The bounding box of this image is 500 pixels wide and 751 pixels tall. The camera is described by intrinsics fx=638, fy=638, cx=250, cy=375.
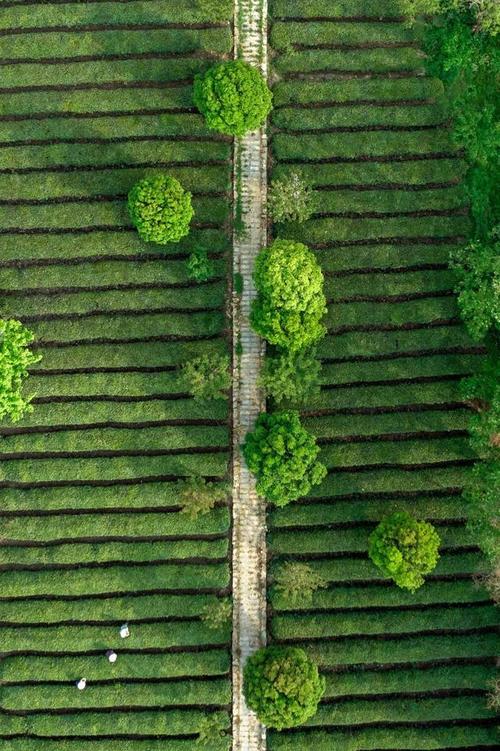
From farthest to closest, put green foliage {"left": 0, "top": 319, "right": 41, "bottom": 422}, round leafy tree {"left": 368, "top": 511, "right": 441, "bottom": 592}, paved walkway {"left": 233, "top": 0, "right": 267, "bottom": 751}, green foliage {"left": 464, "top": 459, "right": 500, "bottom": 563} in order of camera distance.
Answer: paved walkway {"left": 233, "top": 0, "right": 267, "bottom": 751}, green foliage {"left": 464, "top": 459, "right": 500, "bottom": 563}, green foliage {"left": 0, "top": 319, "right": 41, "bottom": 422}, round leafy tree {"left": 368, "top": 511, "right": 441, "bottom": 592}

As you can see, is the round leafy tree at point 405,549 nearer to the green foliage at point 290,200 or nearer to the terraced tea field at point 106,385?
the terraced tea field at point 106,385

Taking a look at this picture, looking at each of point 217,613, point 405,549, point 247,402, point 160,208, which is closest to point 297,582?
point 217,613

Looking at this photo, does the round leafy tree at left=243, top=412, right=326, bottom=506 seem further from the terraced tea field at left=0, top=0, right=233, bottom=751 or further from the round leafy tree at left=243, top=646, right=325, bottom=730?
the round leafy tree at left=243, top=646, right=325, bottom=730

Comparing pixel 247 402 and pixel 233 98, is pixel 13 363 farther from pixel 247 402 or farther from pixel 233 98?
pixel 233 98

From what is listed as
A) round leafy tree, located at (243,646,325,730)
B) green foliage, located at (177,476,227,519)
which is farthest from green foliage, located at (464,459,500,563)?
green foliage, located at (177,476,227,519)

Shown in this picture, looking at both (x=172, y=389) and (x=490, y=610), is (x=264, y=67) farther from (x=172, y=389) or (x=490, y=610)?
(x=490, y=610)
